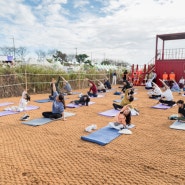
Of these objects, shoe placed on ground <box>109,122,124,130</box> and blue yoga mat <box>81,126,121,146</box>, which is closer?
blue yoga mat <box>81,126,121,146</box>

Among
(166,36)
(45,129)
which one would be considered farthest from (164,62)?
(45,129)

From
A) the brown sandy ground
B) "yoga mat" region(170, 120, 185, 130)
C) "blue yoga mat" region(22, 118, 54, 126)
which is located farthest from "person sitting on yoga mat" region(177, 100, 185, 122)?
"blue yoga mat" region(22, 118, 54, 126)

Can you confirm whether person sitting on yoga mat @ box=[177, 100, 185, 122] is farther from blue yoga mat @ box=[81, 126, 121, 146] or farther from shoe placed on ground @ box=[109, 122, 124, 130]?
blue yoga mat @ box=[81, 126, 121, 146]

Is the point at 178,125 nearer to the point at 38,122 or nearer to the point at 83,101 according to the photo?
the point at 38,122

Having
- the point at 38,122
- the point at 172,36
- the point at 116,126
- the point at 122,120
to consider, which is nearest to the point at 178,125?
the point at 122,120

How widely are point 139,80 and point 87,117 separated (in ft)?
43.4

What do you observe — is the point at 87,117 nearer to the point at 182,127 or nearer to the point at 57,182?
the point at 182,127

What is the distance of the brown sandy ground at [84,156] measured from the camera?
294 centimetres

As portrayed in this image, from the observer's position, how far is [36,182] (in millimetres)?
2801

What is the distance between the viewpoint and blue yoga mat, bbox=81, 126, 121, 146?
4.34m

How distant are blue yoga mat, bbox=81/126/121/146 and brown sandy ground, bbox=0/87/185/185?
0.11m

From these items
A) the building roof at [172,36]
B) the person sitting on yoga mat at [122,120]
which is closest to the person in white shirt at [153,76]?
the building roof at [172,36]

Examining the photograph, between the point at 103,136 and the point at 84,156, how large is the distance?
1046mm

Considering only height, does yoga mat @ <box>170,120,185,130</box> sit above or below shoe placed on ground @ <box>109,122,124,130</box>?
below
